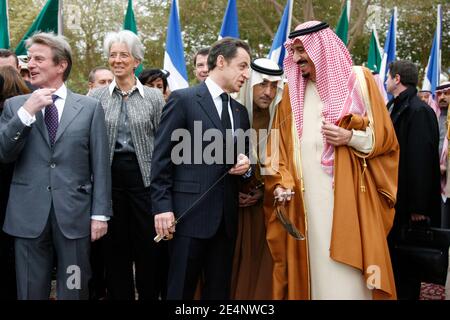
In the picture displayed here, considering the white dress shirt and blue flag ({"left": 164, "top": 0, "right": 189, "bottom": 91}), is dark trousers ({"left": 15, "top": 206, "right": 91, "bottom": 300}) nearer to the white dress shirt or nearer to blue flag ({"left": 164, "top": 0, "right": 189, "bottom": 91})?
the white dress shirt

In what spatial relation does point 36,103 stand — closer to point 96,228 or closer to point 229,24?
point 96,228

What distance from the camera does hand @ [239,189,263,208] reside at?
13.1 feet

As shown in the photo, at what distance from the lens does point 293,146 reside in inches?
149

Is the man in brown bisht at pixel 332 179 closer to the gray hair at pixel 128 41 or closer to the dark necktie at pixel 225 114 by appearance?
the dark necktie at pixel 225 114

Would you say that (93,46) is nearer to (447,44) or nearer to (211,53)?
(447,44)

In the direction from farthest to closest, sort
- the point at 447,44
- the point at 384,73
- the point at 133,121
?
1. the point at 447,44
2. the point at 384,73
3. the point at 133,121

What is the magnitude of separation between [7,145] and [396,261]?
9.96 ft

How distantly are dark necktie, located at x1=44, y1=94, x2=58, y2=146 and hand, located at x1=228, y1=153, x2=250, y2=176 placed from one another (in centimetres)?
110

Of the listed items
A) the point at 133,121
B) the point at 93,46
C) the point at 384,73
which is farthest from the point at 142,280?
the point at 93,46

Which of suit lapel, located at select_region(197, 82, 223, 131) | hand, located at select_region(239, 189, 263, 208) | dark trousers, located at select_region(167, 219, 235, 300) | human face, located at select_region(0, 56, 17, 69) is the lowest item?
dark trousers, located at select_region(167, 219, 235, 300)

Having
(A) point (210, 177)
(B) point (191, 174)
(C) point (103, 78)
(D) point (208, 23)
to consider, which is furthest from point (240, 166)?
(D) point (208, 23)

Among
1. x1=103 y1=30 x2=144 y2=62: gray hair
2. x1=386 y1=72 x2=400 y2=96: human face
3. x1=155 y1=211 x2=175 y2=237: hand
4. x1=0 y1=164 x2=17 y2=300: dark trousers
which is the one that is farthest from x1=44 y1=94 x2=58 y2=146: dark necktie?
x1=386 y1=72 x2=400 y2=96: human face

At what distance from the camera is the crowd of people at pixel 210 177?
3.37 m

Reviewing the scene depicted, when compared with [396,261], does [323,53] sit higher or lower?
higher
